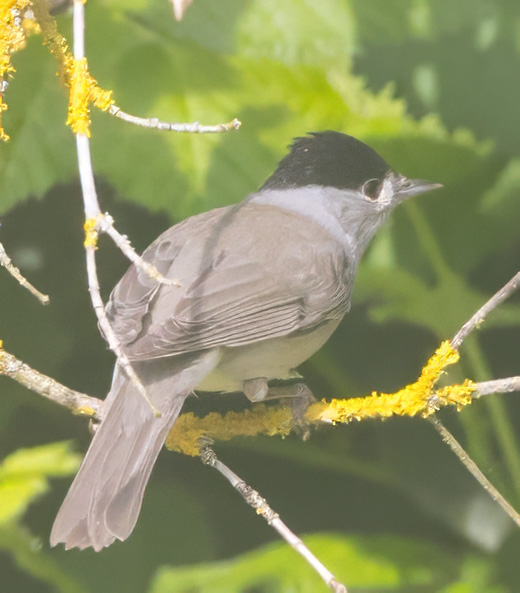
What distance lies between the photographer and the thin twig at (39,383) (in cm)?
165

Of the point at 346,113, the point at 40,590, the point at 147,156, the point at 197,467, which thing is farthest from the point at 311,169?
the point at 40,590

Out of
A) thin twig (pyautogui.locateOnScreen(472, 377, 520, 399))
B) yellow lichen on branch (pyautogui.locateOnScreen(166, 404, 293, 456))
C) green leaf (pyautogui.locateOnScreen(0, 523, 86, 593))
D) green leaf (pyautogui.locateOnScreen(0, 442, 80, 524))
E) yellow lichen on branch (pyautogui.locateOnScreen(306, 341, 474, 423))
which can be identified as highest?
thin twig (pyautogui.locateOnScreen(472, 377, 520, 399))

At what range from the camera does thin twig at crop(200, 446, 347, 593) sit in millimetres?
1326

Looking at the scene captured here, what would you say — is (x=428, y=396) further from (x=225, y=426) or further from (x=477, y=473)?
(x=225, y=426)

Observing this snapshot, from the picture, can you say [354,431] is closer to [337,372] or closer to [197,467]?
[337,372]

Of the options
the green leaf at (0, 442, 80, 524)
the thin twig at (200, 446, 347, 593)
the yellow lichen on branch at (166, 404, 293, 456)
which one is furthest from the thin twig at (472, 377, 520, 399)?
the green leaf at (0, 442, 80, 524)

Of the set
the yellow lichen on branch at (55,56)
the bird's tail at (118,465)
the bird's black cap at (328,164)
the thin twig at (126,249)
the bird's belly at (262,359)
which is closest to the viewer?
the thin twig at (126,249)

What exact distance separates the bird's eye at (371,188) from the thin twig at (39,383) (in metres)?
1.01

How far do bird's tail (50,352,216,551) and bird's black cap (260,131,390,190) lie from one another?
739 millimetres

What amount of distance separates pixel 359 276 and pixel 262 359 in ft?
1.83

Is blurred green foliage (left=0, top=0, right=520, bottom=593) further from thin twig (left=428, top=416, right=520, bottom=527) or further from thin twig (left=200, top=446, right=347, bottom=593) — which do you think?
thin twig (left=428, top=416, right=520, bottom=527)

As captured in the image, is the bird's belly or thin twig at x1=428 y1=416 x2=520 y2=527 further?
the bird's belly

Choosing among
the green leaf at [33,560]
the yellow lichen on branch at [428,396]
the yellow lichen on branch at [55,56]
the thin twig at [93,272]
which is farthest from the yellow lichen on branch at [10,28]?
the green leaf at [33,560]

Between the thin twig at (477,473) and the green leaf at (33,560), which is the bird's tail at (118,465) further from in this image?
the green leaf at (33,560)
